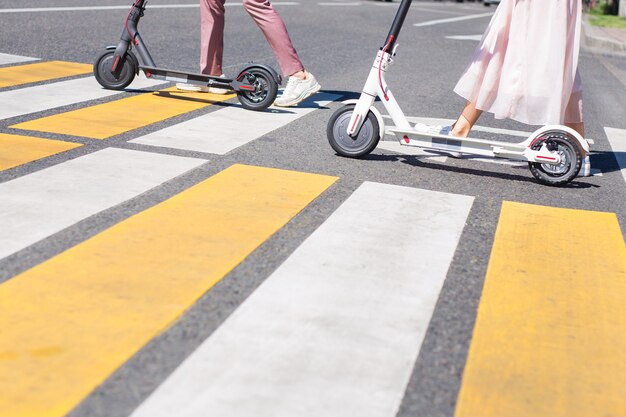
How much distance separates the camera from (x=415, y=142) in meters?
5.43

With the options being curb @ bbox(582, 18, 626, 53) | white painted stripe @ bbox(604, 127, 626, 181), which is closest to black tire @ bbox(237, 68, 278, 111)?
white painted stripe @ bbox(604, 127, 626, 181)

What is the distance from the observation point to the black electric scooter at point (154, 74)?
6.94 meters

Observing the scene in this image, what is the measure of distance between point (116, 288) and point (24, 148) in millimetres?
2285

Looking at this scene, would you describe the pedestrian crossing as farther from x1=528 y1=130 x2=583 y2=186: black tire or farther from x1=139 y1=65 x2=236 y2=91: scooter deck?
x1=139 y1=65 x2=236 y2=91: scooter deck

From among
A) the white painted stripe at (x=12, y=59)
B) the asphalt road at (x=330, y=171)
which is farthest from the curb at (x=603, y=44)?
the white painted stripe at (x=12, y=59)

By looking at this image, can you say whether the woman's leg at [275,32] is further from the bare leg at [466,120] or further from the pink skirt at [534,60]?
the pink skirt at [534,60]

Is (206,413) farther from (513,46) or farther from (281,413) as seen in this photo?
(513,46)

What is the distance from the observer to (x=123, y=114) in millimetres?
6477

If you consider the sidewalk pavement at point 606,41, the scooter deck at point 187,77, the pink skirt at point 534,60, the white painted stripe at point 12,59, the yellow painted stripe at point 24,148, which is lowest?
the sidewalk pavement at point 606,41

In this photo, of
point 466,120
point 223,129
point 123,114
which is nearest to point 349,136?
point 466,120

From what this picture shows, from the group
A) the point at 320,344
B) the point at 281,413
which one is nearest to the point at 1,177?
the point at 320,344

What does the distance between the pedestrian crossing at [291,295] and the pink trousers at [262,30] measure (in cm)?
220

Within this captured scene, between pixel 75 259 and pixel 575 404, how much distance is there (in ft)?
5.75

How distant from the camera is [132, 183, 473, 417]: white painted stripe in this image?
251cm
